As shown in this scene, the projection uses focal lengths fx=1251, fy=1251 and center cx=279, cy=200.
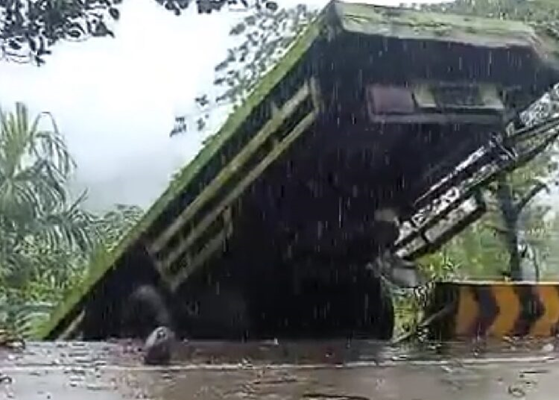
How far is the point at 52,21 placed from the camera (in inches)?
206

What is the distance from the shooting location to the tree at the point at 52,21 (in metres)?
5.20

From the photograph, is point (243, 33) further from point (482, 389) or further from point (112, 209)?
point (482, 389)

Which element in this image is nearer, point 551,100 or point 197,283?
point 551,100

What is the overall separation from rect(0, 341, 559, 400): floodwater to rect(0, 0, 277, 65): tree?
1360 millimetres

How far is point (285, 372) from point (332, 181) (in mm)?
1326

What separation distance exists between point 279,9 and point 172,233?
122 cm

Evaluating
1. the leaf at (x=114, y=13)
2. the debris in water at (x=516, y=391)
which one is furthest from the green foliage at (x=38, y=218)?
→ the debris in water at (x=516, y=391)

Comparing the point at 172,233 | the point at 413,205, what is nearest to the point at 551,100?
the point at 413,205

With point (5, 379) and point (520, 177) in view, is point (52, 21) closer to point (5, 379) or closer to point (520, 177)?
point (5, 379)

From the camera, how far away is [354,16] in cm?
526

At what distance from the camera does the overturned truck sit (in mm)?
5430

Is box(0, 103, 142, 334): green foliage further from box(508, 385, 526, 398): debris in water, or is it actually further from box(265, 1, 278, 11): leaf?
box(508, 385, 526, 398): debris in water

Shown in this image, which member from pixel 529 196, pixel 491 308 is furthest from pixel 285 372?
pixel 491 308

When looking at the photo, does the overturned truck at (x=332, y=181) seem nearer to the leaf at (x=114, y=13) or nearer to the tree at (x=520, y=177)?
the tree at (x=520, y=177)
